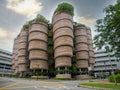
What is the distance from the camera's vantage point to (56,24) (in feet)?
252

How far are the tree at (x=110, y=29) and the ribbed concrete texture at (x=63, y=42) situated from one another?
4461cm

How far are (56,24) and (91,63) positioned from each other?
36.0 m

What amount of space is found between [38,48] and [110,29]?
56.5 meters

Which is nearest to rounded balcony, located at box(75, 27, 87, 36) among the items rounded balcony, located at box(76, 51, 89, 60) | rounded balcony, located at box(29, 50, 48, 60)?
rounded balcony, located at box(76, 51, 89, 60)

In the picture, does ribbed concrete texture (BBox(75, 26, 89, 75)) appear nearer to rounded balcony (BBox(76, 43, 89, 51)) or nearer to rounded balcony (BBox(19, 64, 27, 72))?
rounded balcony (BBox(76, 43, 89, 51))

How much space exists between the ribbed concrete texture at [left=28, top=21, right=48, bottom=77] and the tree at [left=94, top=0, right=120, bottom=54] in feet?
174

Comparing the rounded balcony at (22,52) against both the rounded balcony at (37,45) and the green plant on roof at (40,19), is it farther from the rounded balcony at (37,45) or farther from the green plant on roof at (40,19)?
the green plant on roof at (40,19)

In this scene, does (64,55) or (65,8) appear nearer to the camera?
(64,55)

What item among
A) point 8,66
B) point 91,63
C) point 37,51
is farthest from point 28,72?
point 8,66

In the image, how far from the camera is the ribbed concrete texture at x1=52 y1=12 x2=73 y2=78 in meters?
68.9

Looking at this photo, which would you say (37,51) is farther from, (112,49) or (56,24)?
(112,49)

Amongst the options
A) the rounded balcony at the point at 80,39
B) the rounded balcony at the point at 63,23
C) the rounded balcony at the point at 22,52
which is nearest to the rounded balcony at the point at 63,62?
the rounded balcony at the point at 63,23

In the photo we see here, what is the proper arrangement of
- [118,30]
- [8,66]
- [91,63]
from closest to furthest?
[118,30], [91,63], [8,66]

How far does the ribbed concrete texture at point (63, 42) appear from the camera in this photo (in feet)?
226
